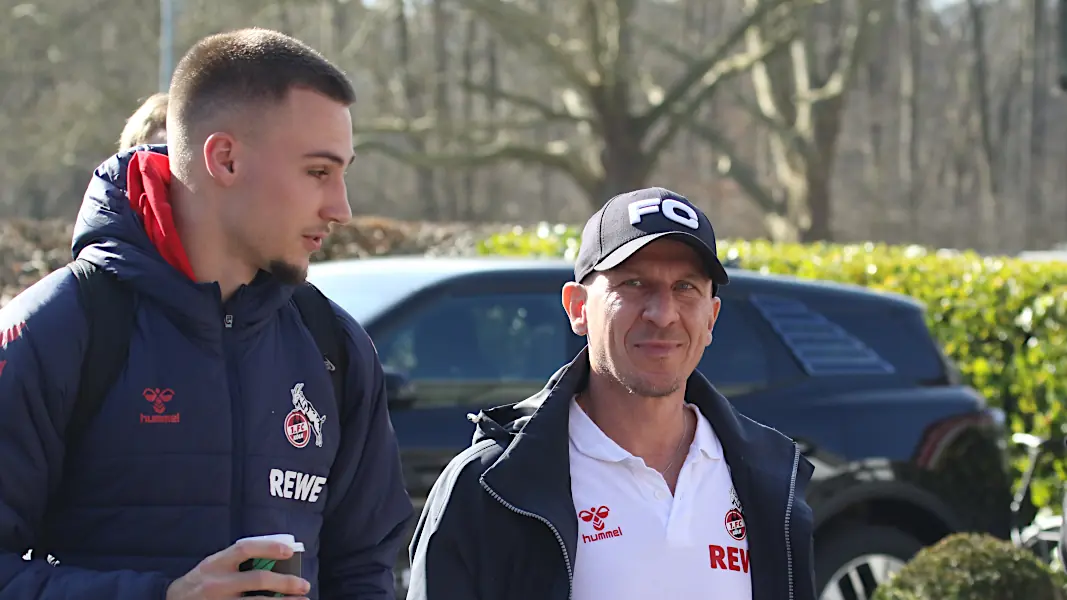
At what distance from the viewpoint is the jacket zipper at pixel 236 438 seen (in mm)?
2076

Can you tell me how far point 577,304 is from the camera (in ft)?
8.50

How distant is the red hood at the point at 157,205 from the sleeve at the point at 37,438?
20 centimetres

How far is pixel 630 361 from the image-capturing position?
2434 millimetres

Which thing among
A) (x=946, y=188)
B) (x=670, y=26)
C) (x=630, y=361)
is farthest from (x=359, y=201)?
(x=630, y=361)

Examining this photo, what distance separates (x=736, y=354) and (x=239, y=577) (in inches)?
156

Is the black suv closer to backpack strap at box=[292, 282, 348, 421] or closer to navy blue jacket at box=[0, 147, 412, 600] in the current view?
backpack strap at box=[292, 282, 348, 421]

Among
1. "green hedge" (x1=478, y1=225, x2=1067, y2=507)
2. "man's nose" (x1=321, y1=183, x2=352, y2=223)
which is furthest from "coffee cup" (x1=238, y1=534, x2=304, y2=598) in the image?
"green hedge" (x1=478, y1=225, x2=1067, y2=507)

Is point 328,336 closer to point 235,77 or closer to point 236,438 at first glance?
point 236,438

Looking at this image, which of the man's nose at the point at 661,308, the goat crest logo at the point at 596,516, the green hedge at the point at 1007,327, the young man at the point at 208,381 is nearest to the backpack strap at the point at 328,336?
the young man at the point at 208,381

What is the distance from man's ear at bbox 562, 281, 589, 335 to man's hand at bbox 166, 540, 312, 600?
94cm

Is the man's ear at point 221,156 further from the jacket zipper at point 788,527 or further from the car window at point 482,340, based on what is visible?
the car window at point 482,340

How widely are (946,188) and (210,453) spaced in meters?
52.4

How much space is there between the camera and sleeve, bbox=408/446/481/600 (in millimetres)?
2238

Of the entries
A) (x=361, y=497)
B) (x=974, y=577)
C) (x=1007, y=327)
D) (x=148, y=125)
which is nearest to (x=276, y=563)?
(x=361, y=497)
